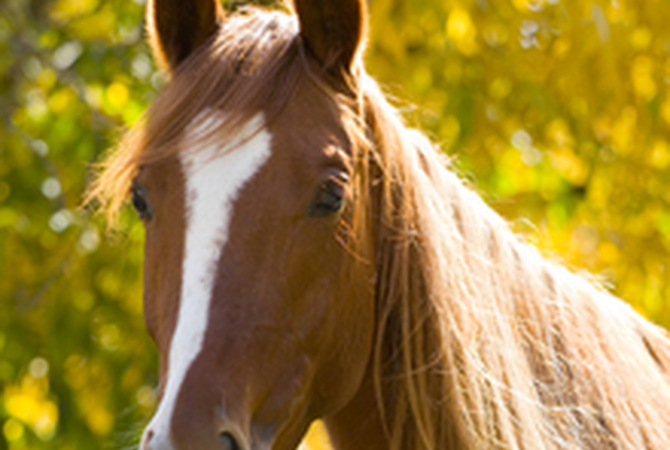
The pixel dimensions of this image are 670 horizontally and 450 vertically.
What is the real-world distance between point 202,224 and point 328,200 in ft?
0.73

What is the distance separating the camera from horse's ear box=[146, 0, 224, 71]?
166 cm

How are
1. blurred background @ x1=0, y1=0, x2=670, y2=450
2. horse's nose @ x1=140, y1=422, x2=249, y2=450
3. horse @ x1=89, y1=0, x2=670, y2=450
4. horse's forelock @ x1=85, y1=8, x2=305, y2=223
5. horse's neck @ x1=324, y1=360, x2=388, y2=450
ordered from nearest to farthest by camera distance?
1. horse's nose @ x1=140, y1=422, x2=249, y2=450
2. horse @ x1=89, y1=0, x2=670, y2=450
3. horse's forelock @ x1=85, y1=8, x2=305, y2=223
4. horse's neck @ x1=324, y1=360, x2=388, y2=450
5. blurred background @ x1=0, y1=0, x2=670, y2=450

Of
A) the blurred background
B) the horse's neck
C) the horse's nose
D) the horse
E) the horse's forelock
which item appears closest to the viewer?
the horse's nose

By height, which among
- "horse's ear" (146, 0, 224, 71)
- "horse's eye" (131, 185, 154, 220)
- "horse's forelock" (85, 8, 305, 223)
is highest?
"horse's ear" (146, 0, 224, 71)

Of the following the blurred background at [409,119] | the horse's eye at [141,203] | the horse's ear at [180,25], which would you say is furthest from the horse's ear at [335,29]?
the blurred background at [409,119]

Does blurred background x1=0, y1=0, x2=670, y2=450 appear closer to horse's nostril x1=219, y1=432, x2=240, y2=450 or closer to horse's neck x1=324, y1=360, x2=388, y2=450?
horse's neck x1=324, y1=360, x2=388, y2=450

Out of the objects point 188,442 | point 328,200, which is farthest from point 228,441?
point 328,200

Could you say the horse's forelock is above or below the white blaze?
above

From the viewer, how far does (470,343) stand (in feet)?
5.10

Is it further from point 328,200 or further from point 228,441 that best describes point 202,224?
point 228,441

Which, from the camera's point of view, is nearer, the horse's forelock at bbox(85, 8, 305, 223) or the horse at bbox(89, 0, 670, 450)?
the horse at bbox(89, 0, 670, 450)

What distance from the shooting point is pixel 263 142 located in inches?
56.5

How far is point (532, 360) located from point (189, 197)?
0.74m

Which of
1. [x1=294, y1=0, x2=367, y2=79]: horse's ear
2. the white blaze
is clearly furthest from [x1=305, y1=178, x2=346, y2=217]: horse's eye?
[x1=294, y1=0, x2=367, y2=79]: horse's ear
